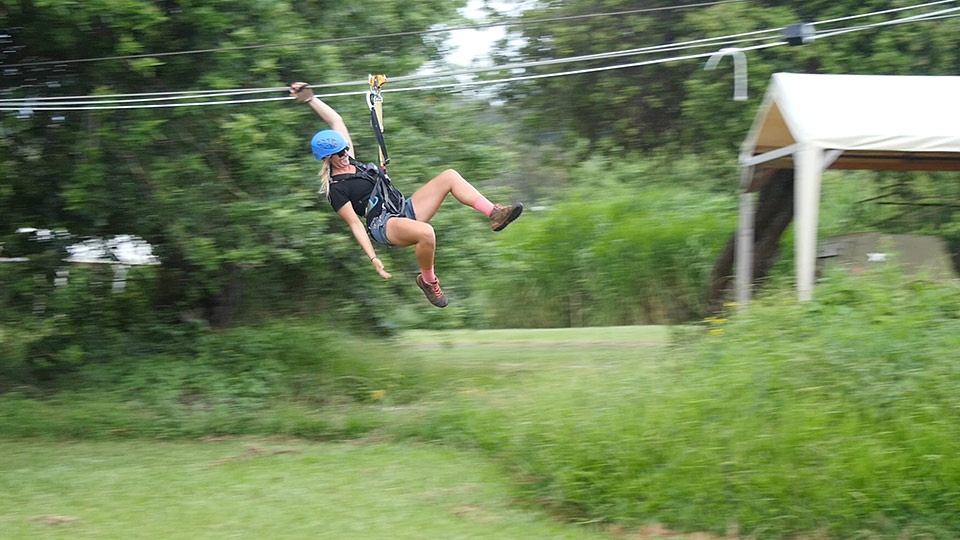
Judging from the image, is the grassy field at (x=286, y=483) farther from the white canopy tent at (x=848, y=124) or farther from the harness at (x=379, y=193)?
the white canopy tent at (x=848, y=124)

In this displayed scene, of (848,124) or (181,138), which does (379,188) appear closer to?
(181,138)

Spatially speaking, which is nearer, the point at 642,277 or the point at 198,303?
the point at 198,303

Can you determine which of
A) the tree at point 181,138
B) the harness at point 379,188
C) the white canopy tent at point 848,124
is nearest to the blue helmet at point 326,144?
the harness at point 379,188

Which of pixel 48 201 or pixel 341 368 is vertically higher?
pixel 48 201

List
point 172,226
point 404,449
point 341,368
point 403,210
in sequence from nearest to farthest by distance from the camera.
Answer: point 403,210 < point 404,449 < point 172,226 < point 341,368

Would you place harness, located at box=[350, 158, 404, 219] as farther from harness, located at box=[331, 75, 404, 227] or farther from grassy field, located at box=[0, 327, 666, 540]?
grassy field, located at box=[0, 327, 666, 540]

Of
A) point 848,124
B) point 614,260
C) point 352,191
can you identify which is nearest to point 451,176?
point 352,191

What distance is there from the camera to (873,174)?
1675cm

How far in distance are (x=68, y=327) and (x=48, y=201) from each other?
1643 mm

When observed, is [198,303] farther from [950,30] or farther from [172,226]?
[950,30]

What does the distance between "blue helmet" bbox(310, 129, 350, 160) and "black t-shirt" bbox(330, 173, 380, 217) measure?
0.26m

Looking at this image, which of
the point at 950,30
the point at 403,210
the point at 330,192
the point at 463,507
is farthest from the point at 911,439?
the point at 950,30

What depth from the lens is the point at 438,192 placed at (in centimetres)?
692

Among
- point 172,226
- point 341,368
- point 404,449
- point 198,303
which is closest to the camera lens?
point 404,449
